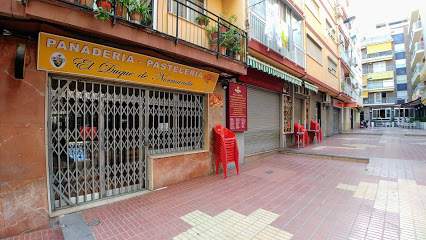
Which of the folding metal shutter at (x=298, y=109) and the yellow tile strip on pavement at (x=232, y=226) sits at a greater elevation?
→ the folding metal shutter at (x=298, y=109)

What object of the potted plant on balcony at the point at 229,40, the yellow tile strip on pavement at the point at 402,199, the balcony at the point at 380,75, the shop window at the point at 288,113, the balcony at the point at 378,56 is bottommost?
the yellow tile strip on pavement at the point at 402,199

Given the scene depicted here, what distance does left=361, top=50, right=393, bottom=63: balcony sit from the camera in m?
39.5

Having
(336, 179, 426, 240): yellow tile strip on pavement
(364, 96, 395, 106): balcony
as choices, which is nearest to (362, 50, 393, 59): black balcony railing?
(364, 96, 395, 106): balcony

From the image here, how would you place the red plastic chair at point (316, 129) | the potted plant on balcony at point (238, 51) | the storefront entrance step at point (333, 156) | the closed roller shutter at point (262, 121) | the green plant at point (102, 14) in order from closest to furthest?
the green plant at point (102, 14) < the potted plant on balcony at point (238, 51) < the storefront entrance step at point (333, 156) < the closed roller shutter at point (262, 121) < the red plastic chair at point (316, 129)

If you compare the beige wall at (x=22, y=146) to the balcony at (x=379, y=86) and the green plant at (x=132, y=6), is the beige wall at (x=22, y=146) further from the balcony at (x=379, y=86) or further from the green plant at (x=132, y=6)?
the balcony at (x=379, y=86)

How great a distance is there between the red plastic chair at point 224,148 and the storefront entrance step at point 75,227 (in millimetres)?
3342

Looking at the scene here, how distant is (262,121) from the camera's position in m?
8.72

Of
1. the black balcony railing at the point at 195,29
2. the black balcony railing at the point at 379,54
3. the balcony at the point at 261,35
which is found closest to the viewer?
the black balcony railing at the point at 195,29

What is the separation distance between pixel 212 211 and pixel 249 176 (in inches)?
94.6

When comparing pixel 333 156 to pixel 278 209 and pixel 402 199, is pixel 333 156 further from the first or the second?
pixel 278 209

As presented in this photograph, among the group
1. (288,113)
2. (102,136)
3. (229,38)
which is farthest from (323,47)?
(102,136)

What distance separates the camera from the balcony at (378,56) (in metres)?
39.5

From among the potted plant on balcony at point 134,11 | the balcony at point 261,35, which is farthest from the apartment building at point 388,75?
the potted plant on balcony at point 134,11

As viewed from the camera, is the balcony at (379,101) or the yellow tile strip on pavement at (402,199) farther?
the balcony at (379,101)
